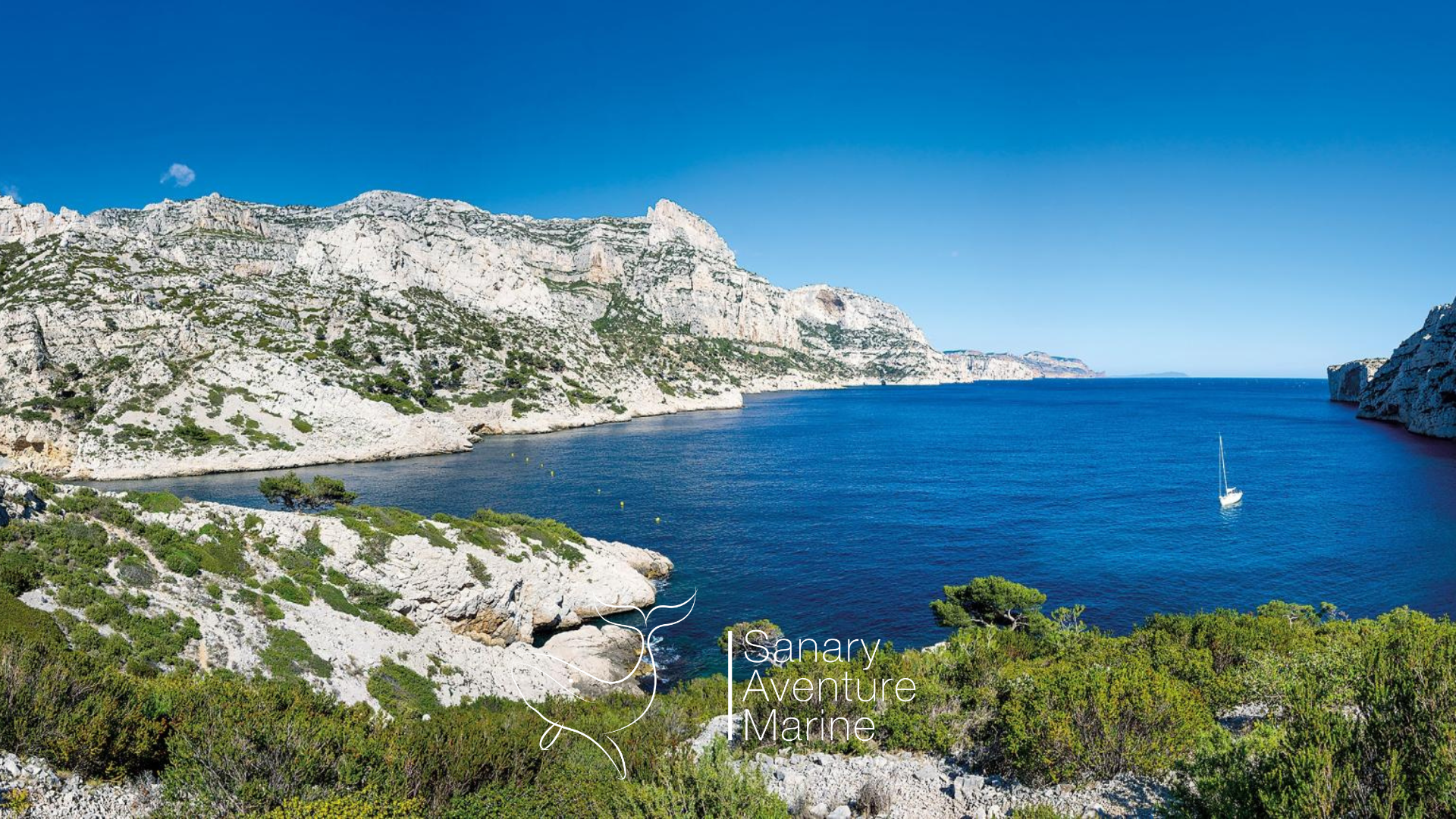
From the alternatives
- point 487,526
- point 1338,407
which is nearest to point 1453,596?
point 487,526

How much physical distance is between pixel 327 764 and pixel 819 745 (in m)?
8.79

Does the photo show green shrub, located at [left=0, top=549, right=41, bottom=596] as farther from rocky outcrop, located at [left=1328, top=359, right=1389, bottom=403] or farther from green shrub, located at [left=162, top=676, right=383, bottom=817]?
rocky outcrop, located at [left=1328, top=359, right=1389, bottom=403]

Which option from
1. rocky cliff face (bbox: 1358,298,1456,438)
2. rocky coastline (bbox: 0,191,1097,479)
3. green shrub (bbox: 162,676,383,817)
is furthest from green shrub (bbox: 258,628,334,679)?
rocky cliff face (bbox: 1358,298,1456,438)

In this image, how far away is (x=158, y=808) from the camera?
801 centimetres

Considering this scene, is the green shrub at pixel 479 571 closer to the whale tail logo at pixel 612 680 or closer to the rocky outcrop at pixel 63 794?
the whale tail logo at pixel 612 680

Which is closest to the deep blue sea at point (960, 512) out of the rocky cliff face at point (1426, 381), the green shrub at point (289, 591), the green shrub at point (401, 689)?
the rocky cliff face at point (1426, 381)

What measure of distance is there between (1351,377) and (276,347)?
20801cm

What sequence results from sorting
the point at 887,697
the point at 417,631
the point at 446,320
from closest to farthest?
the point at 887,697 < the point at 417,631 < the point at 446,320

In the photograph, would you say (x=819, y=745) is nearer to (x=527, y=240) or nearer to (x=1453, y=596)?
(x=1453, y=596)

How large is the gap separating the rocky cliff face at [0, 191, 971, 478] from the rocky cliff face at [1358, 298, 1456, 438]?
373ft

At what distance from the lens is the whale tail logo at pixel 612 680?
10070mm

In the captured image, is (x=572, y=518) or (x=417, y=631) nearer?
(x=417, y=631)

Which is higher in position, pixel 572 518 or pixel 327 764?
pixel 327 764

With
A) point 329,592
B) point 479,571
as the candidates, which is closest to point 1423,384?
point 479,571
